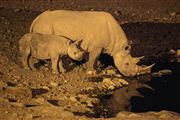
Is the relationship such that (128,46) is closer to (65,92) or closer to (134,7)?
(65,92)

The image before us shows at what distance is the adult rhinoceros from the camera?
13.9m

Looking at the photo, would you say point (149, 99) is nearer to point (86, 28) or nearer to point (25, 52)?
point (86, 28)

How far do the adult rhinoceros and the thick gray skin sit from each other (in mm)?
617

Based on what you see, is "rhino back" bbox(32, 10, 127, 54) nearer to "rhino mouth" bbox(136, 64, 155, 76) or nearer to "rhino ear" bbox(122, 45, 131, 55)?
"rhino ear" bbox(122, 45, 131, 55)

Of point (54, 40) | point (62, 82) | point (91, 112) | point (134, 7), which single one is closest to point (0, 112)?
point (91, 112)

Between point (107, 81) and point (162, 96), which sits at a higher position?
point (107, 81)

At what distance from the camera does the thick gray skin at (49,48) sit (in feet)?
42.7

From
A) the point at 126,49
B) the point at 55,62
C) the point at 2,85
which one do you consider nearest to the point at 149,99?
the point at 126,49

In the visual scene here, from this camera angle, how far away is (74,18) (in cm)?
1399


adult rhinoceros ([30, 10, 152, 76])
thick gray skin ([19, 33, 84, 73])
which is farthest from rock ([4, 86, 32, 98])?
adult rhinoceros ([30, 10, 152, 76])

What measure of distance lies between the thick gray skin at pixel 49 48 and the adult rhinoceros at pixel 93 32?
617 millimetres

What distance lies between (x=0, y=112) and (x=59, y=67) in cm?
356

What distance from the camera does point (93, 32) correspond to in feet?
45.5

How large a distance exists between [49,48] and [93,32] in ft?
4.69
